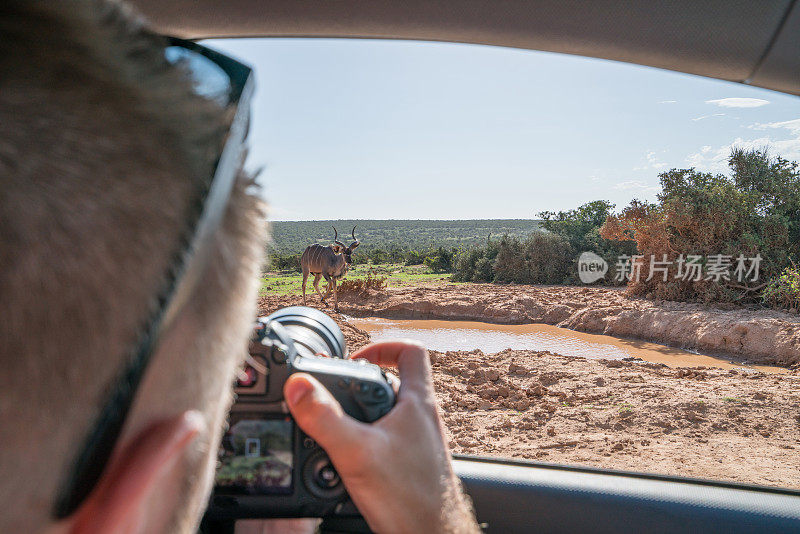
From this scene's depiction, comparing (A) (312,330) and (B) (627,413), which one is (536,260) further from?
(A) (312,330)

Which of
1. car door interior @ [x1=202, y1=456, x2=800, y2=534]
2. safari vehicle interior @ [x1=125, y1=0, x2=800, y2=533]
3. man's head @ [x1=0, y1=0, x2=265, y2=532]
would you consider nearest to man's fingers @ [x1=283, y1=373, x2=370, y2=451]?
man's head @ [x1=0, y1=0, x2=265, y2=532]

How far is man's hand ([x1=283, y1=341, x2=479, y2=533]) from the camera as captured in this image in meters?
0.61

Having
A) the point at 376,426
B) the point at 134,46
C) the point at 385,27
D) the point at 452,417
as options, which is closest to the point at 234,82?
the point at 134,46

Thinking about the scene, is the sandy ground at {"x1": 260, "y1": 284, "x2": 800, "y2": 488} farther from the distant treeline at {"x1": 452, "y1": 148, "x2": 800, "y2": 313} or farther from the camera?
the camera

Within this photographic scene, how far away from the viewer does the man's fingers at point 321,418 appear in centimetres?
60

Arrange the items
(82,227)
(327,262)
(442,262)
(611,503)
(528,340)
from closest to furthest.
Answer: (82,227) < (611,503) < (528,340) < (327,262) < (442,262)

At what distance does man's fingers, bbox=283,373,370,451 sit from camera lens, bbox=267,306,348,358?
0.36 meters

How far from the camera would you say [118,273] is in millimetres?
283

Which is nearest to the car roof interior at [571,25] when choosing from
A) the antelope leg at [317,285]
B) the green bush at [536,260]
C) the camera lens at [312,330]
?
the camera lens at [312,330]

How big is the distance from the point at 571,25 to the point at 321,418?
1052mm

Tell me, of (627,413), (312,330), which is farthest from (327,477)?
(627,413)

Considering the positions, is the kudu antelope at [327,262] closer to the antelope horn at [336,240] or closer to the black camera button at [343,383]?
the antelope horn at [336,240]

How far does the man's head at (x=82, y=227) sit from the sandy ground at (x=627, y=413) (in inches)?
92.3

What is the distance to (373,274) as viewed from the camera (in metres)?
9.59
